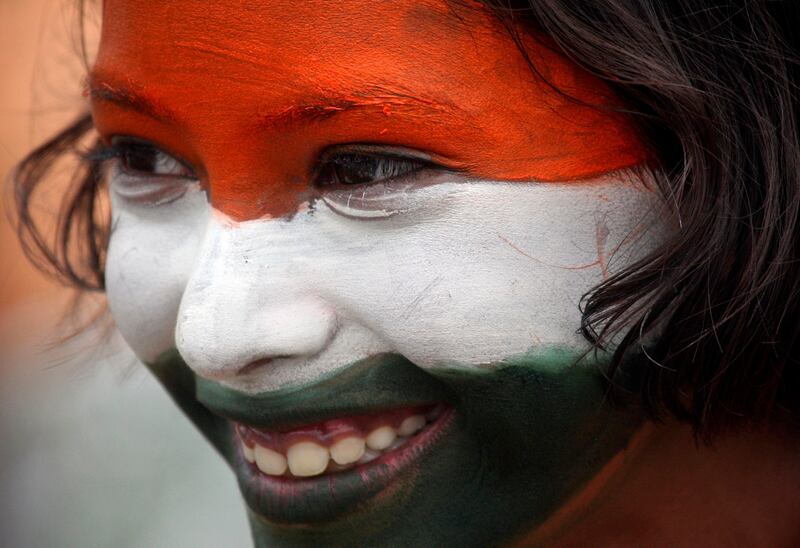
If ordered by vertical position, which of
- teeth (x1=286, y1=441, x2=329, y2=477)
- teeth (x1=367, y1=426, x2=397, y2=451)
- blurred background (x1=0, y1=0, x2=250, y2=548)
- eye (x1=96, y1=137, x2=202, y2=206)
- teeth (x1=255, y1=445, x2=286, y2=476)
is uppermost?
eye (x1=96, y1=137, x2=202, y2=206)

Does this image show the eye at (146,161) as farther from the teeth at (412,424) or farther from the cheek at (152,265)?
the teeth at (412,424)

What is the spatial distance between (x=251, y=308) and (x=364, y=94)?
0.85ft

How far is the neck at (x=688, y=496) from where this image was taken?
49.1 inches

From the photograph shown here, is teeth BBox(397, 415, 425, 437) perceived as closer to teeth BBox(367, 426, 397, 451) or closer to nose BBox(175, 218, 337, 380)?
teeth BBox(367, 426, 397, 451)

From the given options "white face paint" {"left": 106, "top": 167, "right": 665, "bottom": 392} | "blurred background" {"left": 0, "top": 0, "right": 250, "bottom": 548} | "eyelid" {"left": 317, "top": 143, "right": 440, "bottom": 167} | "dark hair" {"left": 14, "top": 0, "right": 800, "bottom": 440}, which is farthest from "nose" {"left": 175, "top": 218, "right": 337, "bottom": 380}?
"blurred background" {"left": 0, "top": 0, "right": 250, "bottom": 548}

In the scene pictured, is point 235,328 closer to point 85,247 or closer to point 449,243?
point 449,243

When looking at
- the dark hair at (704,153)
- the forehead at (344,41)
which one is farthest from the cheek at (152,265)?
the dark hair at (704,153)

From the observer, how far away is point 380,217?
1.13 metres

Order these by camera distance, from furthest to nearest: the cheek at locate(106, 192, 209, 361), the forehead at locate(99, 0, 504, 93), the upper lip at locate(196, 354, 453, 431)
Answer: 1. the cheek at locate(106, 192, 209, 361)
2. the upper lip at locate(196, 354, 453, 431)
3. the forehead at locate(99, 0, 504, 93)

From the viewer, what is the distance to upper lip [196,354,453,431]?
1175 millimetres

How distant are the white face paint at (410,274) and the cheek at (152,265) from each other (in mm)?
99

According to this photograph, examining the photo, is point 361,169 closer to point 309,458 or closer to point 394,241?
point 394,241

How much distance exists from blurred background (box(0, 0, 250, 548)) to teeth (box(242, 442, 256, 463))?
0.95 meters

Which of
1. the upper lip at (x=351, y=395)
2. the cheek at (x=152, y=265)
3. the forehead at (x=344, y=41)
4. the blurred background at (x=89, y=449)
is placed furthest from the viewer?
the blurred background at (x=89, y=449)
